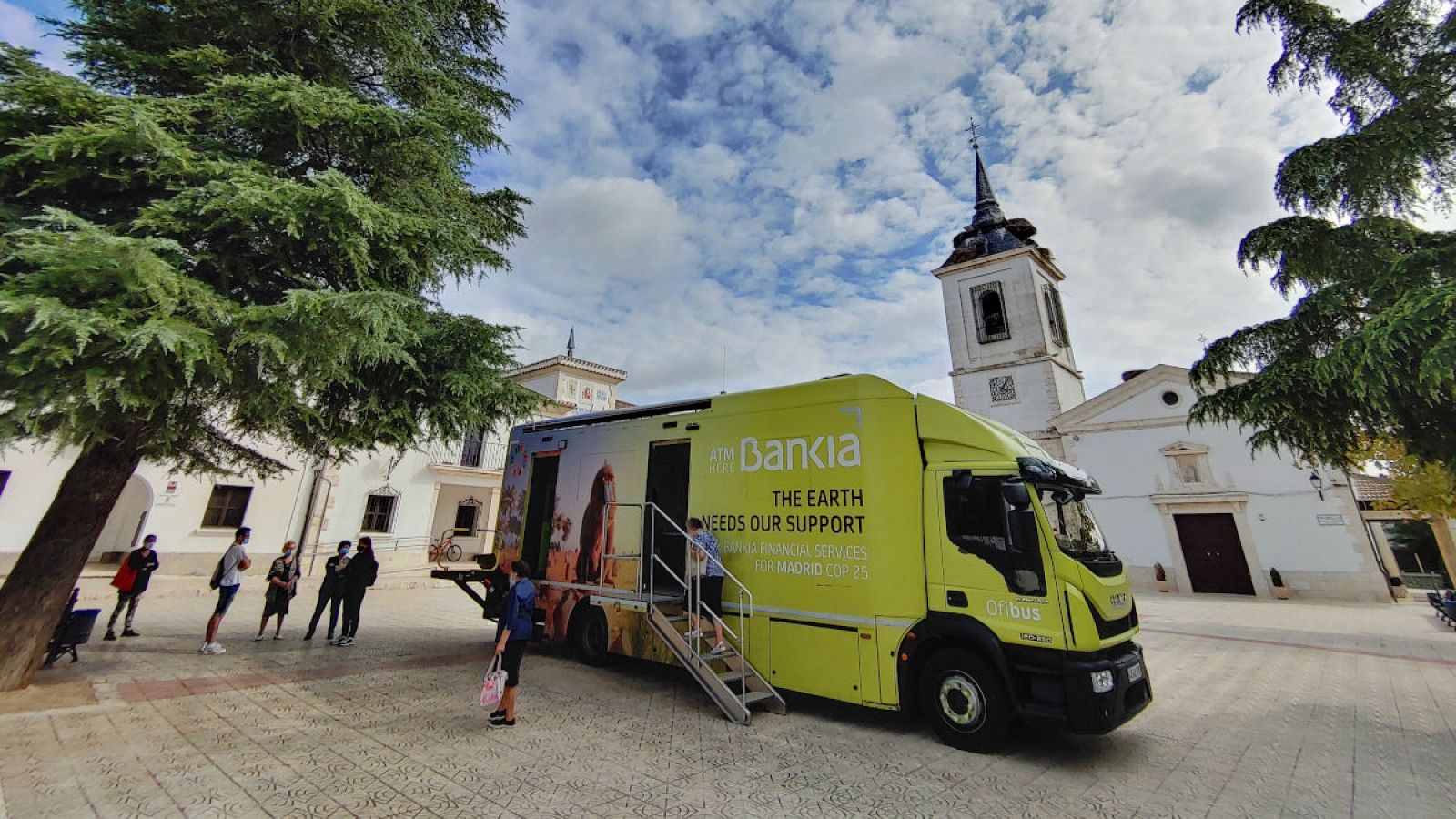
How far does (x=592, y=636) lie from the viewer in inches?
326

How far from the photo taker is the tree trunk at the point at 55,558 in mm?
5941

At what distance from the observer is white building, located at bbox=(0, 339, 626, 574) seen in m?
13.8

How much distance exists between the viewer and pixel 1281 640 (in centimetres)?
1131

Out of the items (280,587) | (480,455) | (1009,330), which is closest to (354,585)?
(280,587)

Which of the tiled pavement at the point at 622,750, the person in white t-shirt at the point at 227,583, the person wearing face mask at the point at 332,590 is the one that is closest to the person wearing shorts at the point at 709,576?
the tiled pavement at the point at 622,750

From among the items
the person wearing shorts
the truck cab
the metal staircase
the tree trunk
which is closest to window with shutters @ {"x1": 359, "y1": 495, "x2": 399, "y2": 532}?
the tree trunk

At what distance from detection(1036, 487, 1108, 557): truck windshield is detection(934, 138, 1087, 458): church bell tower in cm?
2132

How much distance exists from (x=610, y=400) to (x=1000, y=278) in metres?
25.3

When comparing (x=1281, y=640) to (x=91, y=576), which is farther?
(x=91, y=576)

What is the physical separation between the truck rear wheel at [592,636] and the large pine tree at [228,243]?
3.43m

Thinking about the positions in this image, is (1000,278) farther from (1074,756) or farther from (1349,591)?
(1074,756)

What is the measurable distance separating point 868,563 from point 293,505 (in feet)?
65.2

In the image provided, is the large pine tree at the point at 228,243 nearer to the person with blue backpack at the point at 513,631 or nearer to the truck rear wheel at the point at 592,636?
the person with blue backpack at the point at 513,631

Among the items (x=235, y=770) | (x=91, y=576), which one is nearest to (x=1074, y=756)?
(x=235, y=770)
